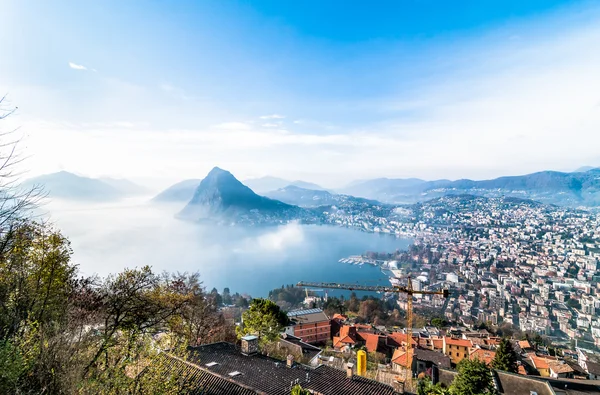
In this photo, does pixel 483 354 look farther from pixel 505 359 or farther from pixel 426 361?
pixel 426 361

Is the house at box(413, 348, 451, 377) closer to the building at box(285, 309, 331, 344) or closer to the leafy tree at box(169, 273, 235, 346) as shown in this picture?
the building at box(285, 309, 331, 344)

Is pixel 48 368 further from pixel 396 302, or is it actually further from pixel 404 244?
pixel 404 244

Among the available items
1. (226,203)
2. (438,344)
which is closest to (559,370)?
(438,344)

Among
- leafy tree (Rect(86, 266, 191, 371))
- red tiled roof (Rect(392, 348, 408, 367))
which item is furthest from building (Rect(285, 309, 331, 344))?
leafy tree (Rect(86, 266, 191, 371))

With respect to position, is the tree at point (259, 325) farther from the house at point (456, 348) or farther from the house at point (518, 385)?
the house at point (456, 348)

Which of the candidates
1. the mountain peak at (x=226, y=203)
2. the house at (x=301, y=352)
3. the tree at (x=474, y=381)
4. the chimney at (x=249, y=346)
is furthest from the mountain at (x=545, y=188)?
the chimney at (x=249, y=346)
